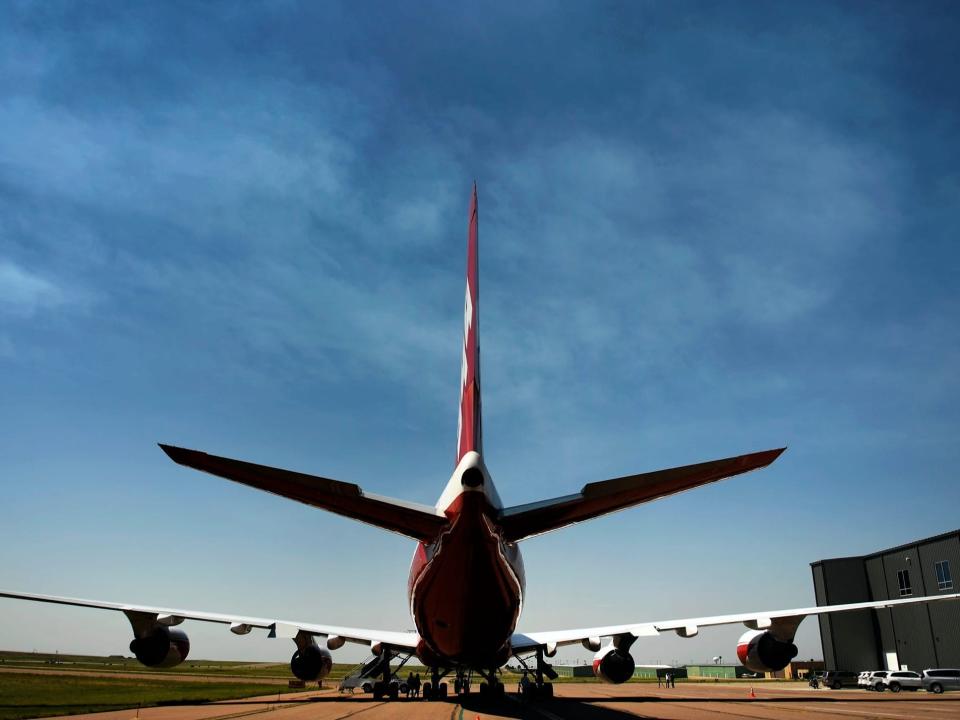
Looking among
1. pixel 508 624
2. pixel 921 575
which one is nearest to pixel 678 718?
pixel 508 624

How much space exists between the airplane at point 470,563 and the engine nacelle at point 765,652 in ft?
0.11

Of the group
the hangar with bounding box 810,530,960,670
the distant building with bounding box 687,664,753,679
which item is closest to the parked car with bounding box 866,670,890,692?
the hangar with bounding box 810,530,960,670

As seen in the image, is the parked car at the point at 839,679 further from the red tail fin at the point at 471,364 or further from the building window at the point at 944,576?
the red tail fin at the point at 471,364

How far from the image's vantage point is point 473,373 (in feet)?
51.0

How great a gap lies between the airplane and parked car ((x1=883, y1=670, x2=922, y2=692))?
2367cm

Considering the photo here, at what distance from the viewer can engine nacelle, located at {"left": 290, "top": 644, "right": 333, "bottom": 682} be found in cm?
2380

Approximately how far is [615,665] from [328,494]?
19.4m

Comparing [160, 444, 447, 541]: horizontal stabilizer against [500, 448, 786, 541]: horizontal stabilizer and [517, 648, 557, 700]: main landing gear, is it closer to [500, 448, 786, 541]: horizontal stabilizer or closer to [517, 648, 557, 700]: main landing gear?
[500, 448, 786, 541]: horizontal stabilizer

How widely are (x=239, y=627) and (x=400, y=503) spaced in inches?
615

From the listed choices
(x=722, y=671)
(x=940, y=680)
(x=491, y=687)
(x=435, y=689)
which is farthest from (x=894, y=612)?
(x=722, y=671)

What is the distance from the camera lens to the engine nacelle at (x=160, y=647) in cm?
2069

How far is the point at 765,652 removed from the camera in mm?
20438

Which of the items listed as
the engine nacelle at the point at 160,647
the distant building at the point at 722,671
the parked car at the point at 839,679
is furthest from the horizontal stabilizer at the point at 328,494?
the distant building at the point at 722,671

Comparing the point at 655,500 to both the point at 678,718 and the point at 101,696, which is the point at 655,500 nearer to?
the point at 678,718
